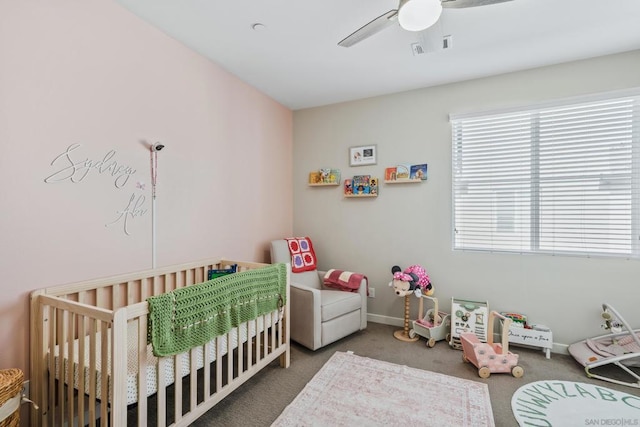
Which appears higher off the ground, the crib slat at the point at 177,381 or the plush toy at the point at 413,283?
the plush toy at the point at 413,283

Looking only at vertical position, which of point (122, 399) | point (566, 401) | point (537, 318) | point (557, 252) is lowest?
point (566, 401)

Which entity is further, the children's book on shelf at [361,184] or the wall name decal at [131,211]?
the children's book on shelf at [361,184]

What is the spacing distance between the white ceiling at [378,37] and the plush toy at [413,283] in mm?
1866

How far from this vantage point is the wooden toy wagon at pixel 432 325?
108 inches

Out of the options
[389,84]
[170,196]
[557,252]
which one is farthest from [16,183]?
[557,252]

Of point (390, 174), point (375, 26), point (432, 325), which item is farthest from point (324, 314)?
point (375, 26)

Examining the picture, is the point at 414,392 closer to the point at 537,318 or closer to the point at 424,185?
the point at 537,318

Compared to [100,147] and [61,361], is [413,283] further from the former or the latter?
[100,147]

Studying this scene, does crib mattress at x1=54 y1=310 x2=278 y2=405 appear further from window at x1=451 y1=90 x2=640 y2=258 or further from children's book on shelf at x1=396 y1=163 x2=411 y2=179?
window at x1=451 y1=90 x2=640 y2=258

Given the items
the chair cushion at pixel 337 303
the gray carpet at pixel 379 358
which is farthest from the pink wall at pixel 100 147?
the gray carpet at pixel 379 358

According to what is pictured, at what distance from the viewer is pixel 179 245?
2.32m

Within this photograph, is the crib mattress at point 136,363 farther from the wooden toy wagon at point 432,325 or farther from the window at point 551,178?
the window at point 551,178

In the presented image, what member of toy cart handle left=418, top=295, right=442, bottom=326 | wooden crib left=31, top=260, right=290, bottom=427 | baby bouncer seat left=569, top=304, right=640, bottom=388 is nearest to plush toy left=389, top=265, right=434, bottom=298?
toy cart handle left=418, top=295, right=442, bottom=326

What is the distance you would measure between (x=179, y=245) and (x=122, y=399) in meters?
1.22
